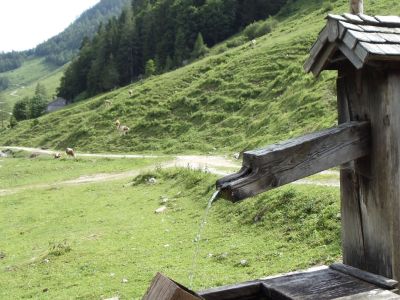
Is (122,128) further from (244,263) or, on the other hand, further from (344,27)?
(344,27)

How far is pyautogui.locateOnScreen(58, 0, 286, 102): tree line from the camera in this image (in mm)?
86312

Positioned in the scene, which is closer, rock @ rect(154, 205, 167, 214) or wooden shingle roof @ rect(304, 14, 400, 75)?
wooden shingle roof @ rect(304, 14, 400, 75)

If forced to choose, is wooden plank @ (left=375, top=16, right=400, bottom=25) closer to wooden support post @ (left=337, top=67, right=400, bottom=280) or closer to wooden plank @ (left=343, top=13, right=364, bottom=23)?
wooden plank @ (left=343, top=13, right=364, bottom=23)

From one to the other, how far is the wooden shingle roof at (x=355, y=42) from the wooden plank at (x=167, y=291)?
5.54 feet

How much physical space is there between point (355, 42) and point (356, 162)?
Result: 0.81 metres

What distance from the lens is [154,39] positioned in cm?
9931

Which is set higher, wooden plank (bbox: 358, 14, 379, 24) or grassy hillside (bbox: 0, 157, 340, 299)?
wooden plank (bbox: 358, 14, 379, 24)

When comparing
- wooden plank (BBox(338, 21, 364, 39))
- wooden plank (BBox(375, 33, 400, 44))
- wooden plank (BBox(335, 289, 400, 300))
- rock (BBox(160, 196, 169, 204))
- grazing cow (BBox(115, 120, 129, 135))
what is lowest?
rock (BBox(160, 196, 169, 204))

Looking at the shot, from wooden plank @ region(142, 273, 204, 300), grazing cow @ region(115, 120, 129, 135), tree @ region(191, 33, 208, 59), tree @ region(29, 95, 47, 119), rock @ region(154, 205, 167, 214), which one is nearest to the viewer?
wooden plank @ region(142, 273, 204, 300)

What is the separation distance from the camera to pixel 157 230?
52.7 ft

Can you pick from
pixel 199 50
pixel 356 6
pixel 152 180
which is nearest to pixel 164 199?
pixel 152 180

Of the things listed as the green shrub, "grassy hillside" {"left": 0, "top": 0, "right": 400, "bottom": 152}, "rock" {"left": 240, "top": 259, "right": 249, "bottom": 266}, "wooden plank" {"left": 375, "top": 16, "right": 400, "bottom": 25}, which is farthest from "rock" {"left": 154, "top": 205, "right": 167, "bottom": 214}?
the green shrub

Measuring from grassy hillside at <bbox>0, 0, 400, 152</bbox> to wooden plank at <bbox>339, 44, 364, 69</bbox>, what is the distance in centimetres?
1800

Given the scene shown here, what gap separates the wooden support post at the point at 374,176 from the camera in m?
3.30
